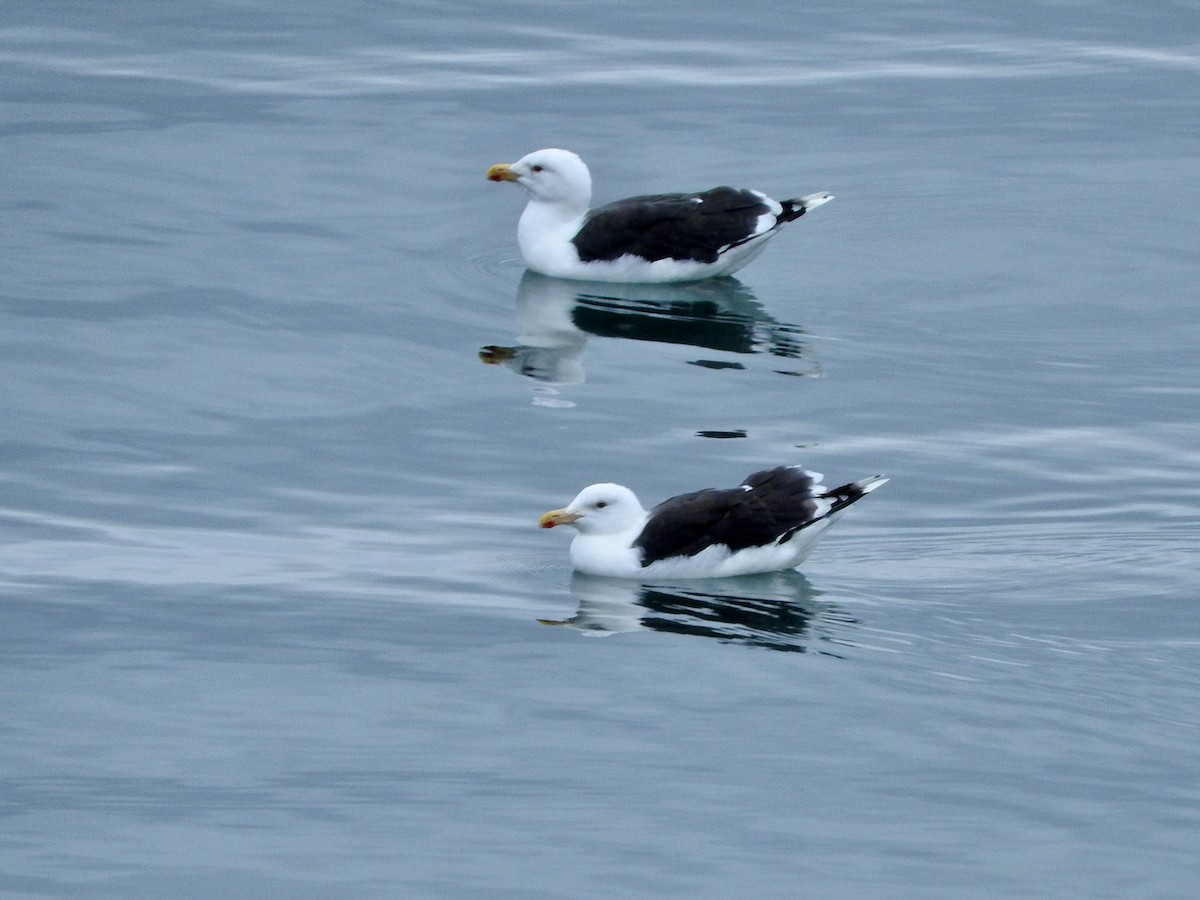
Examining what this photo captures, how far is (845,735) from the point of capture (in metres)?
9.83

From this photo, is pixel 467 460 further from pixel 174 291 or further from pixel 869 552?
pixel 174 291

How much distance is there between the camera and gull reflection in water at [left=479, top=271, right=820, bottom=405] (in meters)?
15.5

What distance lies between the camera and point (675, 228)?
17031mm

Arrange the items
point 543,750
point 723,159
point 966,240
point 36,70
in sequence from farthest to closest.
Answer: point 36,70 < point 723,159 < point 966,240 < point 543,750

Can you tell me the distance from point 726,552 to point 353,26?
1413 centimetres

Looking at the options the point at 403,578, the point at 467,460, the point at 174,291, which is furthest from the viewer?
the point at 174,291

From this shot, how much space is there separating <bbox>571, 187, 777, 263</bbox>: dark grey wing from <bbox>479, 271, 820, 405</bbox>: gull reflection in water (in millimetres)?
326

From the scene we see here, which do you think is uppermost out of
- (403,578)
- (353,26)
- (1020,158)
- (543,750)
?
(353,26)

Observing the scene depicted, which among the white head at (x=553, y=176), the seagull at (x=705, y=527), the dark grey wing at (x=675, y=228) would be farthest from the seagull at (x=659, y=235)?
the seagull at (x=705, y=527)

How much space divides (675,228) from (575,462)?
4038mm

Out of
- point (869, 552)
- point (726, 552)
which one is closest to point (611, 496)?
point (726, 552)

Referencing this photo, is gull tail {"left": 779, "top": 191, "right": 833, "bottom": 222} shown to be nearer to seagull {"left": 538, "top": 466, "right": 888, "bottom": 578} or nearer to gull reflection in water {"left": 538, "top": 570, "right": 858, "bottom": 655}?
seagull {"left": 538, "top": 466, "right": 888, "bottom": 578}

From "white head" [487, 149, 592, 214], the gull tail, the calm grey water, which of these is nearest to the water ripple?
the calm grey water

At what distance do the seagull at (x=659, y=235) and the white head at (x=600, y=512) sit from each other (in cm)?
535
